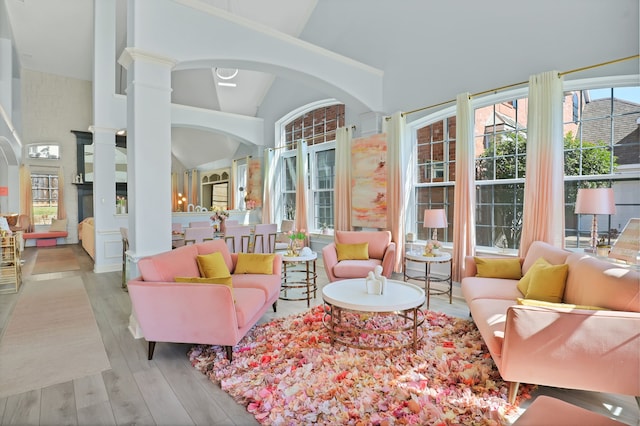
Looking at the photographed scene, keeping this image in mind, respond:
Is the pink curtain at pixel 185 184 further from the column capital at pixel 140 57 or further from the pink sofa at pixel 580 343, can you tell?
the pink sofa at pixel 580 343

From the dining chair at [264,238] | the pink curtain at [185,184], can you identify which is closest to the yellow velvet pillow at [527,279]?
the dining chair at [264,238]

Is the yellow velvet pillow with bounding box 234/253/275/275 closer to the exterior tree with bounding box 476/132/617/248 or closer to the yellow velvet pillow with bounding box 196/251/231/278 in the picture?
the yellow velvet pillow with bounding box 196/251/231/278

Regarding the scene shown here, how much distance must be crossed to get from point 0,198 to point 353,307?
11.7m

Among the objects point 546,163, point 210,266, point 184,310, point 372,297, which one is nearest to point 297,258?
point 210,266

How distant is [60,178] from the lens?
1050 centimetres

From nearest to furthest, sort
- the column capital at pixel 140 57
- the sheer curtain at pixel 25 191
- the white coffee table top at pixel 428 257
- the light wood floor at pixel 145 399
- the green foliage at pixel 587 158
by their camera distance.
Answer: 1. the light wood floor at pixel 145 399
2. the column capital at pixel 140 57
3. the green foliage at pixel 587 158
4. the white coffee table top at pixel 428 257
5. the sheer curtain at pixel 25 191

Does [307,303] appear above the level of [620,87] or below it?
below

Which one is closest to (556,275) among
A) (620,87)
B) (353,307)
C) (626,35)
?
(353,307)

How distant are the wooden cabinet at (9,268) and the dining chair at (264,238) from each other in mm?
3580

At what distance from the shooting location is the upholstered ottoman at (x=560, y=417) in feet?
4.43

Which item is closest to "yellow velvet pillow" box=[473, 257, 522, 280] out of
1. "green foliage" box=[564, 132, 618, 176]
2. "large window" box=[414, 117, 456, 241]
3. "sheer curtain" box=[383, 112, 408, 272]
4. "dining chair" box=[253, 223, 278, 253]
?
"green foliage" box=[564, 132, 618, 176]

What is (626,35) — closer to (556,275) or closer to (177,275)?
(556,275)

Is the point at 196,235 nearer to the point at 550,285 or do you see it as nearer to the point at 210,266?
the point at 210,266

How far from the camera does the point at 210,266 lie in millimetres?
3523
